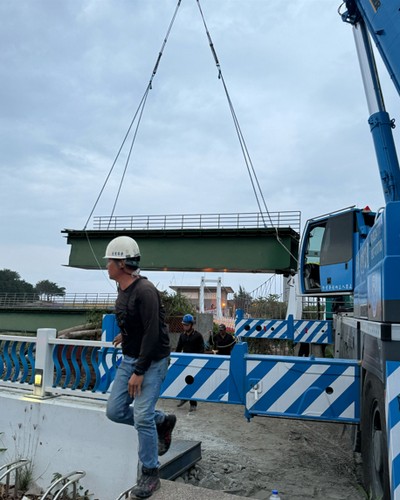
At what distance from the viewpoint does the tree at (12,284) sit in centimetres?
10638

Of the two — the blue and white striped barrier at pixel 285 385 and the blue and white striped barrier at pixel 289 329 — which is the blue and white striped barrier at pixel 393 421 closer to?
the blue and white striped barrier at pixel 285 385

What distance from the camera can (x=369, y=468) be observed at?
3.68 metres

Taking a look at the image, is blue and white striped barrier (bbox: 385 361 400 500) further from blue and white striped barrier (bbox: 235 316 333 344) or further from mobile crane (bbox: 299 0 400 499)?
blue and white striped barrier (bbox: 235 316 333 344)

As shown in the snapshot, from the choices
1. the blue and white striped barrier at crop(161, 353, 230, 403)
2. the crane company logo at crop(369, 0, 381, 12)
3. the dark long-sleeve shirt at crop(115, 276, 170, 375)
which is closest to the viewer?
the dark long-sleeve shirt at crop(115, 276, 170, 375)

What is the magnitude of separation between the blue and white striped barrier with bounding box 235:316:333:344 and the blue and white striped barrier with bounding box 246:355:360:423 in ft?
21.6

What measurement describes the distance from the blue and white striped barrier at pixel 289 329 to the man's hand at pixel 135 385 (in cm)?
809

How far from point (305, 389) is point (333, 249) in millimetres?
4117

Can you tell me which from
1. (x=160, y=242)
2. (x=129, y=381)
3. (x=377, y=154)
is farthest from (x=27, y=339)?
(x=160, y=242)

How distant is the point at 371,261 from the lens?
3764mm

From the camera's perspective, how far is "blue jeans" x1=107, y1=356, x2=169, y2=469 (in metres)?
3.29

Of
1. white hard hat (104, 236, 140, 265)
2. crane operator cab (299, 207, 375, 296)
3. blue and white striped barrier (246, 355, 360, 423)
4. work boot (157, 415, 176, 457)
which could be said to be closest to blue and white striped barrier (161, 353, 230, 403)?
blue and white striped barrier (246, 355, 360, 423)

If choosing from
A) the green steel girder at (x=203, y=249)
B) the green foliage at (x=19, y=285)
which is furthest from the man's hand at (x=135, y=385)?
the green foliage at (x=19, y=285)

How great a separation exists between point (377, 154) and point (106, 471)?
5.81m

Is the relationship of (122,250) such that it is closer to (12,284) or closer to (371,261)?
(371,261)
